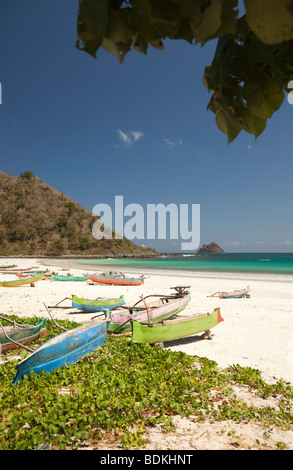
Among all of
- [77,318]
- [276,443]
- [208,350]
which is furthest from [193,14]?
[77,318]

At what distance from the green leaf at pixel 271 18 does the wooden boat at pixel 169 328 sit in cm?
725

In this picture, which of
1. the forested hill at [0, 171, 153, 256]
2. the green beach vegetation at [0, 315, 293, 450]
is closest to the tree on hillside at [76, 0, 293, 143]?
the green beach vegetation at [0, 315, 293, 450]

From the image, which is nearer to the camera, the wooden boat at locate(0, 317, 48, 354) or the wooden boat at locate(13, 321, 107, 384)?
the wooden boat at locate(13, 321, 107, 384)

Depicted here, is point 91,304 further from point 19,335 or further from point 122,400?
point 122,400

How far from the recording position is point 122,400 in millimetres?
4211

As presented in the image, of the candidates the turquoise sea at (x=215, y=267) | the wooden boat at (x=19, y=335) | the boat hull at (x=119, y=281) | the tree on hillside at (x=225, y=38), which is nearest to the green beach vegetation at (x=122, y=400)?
the wooden boat at (x=19, y=335)

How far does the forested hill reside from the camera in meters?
101

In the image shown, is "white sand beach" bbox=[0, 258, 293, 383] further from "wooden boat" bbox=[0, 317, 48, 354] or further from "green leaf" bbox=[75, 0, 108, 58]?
"green leaf" bbox=[75, 0, 108, 58]

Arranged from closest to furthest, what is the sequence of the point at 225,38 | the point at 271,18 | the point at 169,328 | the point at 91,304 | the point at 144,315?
1. the point at 271,18
2. the point at 225,38
3. the point at 169,328
4. the point at 144,315
5. the point at 91,304

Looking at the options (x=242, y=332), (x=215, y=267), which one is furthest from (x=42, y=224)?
(x=242, y=332)

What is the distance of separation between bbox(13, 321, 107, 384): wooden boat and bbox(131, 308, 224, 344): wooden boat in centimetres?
99

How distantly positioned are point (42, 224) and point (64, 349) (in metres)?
110

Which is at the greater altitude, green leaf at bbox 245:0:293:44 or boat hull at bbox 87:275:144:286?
green leaf at bbox 245:0:293:44

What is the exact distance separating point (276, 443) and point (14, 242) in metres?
111
